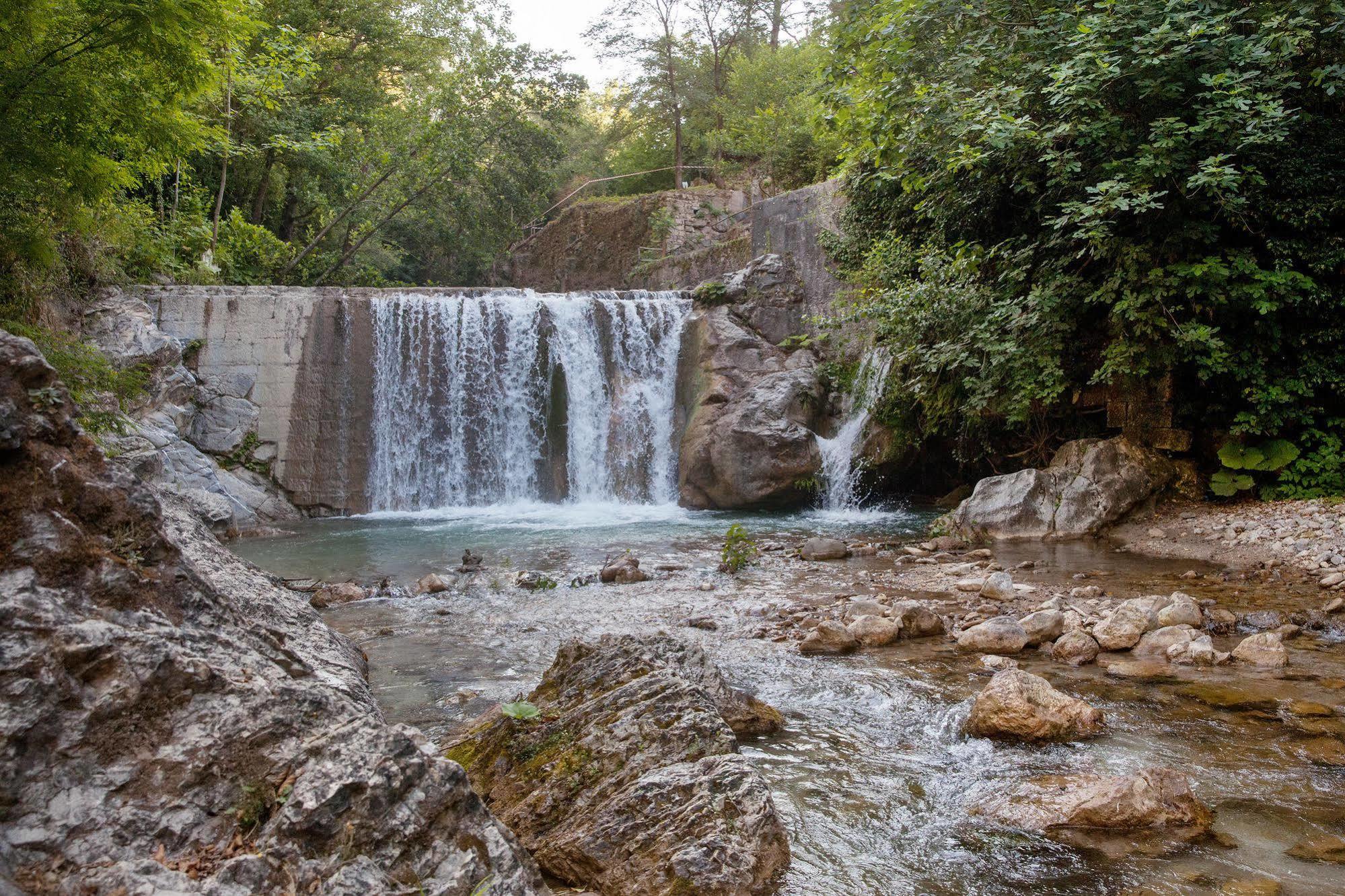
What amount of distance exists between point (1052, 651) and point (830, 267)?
1025cm

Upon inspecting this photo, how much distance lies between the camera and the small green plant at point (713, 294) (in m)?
14.9

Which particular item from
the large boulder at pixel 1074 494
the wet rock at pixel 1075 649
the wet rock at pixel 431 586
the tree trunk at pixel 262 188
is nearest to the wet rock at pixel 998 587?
the wet rock at pixel 1075 649

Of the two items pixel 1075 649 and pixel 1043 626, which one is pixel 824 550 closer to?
pixel 1043 626

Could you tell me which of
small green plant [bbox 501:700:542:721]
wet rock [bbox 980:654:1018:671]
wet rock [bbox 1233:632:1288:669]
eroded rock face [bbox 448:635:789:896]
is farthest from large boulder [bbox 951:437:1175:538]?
small green plant [bbox 501:700:542:721]

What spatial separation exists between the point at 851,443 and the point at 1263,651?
27.0 ft

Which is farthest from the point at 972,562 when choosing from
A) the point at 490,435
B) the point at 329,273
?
the point at 329,273

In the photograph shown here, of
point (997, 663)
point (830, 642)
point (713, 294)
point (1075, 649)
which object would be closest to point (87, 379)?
point (830, 642)

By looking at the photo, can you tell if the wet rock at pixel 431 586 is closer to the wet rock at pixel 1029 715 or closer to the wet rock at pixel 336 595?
the wet rock at pixel 336 595

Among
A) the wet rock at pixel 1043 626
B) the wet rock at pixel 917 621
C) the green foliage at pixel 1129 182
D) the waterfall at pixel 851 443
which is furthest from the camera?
the waterfall at pixel 851 443

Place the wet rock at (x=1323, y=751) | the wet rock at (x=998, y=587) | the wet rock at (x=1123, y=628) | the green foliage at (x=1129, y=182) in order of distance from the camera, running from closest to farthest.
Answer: the wet rock at (x=1323, y=751) < the wet rock at (x=1123, y=628) < the wet rock at (x=998, y=587) < the green foliage at (x=1129, y=182)

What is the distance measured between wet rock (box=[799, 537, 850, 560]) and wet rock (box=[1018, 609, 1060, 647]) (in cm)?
335

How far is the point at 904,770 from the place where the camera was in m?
3.40

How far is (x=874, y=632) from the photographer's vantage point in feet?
17.1

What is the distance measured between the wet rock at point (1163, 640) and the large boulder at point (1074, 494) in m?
4.07
